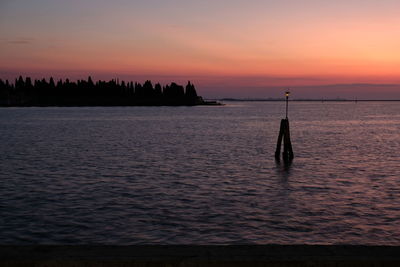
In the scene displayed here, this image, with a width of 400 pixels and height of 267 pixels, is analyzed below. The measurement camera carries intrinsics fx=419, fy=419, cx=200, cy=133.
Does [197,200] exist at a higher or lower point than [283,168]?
higher

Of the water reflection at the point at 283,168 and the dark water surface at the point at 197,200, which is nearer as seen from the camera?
the dark water surface at the point at 197,200

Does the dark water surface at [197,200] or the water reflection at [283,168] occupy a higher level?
the dark water surface at [197,200]

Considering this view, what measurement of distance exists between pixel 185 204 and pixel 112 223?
3.50 meters

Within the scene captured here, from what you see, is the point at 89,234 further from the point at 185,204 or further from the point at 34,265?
the point at 34,265

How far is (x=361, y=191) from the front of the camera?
739 inches

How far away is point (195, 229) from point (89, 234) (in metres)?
3.02

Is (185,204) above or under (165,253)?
under

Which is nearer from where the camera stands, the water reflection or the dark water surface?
the dark water surface

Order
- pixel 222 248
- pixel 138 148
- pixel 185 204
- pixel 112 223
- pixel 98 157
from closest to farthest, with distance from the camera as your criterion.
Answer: pixel 222 248
pixel 112 223
pixel 185 204
pixel 98 157
pixel 138 148

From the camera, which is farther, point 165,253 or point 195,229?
point 195,229

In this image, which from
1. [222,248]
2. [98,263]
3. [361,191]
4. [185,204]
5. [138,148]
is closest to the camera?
[98,263]

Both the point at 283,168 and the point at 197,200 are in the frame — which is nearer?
the point at 197,200

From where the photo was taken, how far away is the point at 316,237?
11617mm

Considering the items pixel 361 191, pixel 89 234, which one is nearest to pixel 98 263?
pixel 89 234
